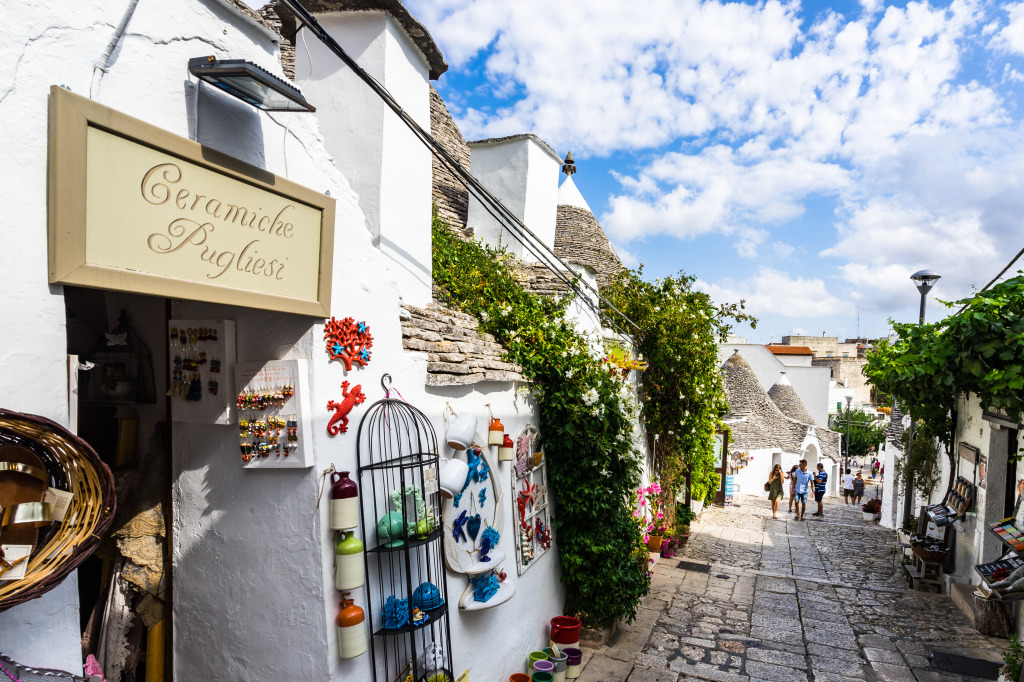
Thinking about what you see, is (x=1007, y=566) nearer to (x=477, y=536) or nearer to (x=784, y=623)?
(x=784, y=623)

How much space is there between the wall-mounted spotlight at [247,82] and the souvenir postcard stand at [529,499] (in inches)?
151

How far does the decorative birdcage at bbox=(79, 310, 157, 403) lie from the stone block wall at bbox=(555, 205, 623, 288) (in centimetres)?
1096

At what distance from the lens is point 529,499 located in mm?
5875

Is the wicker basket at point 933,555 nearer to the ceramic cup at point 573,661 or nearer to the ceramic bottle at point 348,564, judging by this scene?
the ceramic cup at point 573,661

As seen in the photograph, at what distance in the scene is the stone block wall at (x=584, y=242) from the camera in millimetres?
14289

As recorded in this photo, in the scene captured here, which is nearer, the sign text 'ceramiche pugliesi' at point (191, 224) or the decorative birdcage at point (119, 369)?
the sign text 'ceramiche pugliesi' at point (191, 224)

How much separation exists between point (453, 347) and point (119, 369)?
2208mm

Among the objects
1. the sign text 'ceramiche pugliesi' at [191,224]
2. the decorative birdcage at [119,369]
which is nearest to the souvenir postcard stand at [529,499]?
the decorative birdcage at [119,369]

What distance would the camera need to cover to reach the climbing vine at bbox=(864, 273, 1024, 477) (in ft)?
19.2

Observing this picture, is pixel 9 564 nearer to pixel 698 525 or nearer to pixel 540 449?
pixel 540 449

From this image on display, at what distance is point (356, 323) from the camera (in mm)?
3406

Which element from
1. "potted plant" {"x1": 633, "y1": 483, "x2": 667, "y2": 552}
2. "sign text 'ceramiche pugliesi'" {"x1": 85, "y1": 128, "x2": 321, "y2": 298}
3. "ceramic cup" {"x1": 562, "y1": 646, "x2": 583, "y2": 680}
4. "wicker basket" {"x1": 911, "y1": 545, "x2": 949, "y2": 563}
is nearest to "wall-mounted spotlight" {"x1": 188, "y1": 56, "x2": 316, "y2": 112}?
"sign text 'ceramiche pugliesi'" {"x1": 85, "y1": 128, "x2": 321, "y2": 298}

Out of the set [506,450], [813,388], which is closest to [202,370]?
[506,450]

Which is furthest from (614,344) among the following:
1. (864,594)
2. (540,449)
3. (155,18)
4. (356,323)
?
(155,18)
